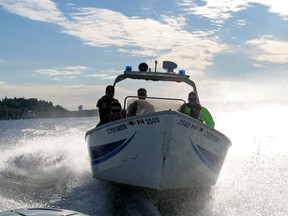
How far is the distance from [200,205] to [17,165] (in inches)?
318

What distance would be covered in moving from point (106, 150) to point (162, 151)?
1617 mm

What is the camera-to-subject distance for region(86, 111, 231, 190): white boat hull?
7997 millimetres

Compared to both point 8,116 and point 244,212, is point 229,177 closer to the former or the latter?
point 244,212

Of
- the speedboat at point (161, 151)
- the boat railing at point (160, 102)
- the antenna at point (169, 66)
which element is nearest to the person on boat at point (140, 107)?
the boat railing at point (160, 102)

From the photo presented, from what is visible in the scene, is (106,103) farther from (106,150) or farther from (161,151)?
(161,151)

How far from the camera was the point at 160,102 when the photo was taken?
410 inches

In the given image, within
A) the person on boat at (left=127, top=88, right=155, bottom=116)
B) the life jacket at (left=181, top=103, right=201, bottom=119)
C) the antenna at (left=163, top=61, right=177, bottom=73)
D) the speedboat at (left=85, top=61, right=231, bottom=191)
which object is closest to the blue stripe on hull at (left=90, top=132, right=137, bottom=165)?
the speedboat at (left=85, top=61, right=231, bottom=191)

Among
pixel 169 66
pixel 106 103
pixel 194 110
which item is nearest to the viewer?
pixel 194 110

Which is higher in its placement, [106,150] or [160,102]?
[160,102]

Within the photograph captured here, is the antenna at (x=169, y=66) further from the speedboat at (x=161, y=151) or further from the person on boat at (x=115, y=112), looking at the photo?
the speedboat at (x=161, y=151)

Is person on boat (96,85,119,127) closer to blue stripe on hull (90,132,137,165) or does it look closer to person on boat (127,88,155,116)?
person on boat (127,88,155,116)

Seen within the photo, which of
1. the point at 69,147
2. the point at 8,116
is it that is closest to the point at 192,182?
the point at 69,147

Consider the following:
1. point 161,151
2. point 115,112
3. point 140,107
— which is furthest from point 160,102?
point 161,151

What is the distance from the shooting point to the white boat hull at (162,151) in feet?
26.2
